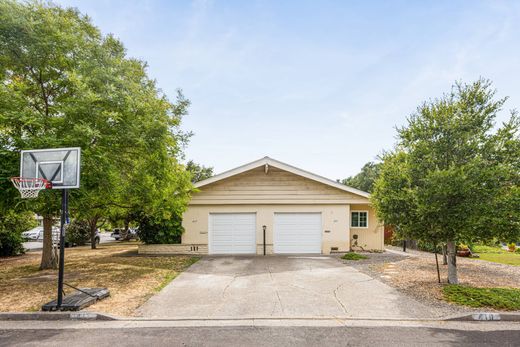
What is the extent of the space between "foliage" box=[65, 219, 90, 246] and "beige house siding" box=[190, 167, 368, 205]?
39.9 feet

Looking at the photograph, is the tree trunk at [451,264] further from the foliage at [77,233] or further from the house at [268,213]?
the foliage at [77,233]

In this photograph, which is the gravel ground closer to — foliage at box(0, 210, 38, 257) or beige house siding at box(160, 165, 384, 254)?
beige house siding at box(160, 165, 384, 254)

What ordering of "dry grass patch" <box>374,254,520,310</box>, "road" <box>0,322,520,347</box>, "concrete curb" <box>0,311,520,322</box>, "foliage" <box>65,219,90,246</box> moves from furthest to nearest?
1. "foliage" <box>65,219,90,246</box>
2. "dry grass patch" <box>374,254,520,310</box>
3. "concrete curb" <box>0,311,520,322</box>
4. "road" <box>0,322,520,347</box>

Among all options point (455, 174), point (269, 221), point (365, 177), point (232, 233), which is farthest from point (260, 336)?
point (365, 177)

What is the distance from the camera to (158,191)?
37.2 feet

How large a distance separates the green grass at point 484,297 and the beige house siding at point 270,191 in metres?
7.90

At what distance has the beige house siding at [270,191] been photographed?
15.1 metres

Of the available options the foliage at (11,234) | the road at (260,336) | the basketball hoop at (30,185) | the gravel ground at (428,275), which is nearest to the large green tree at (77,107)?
the basketball hoop at (30,185)

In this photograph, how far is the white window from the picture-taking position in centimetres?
1623

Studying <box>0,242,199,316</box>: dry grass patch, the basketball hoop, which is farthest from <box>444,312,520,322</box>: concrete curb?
the basketball hoop

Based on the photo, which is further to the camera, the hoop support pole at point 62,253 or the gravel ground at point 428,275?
the gravel ground at point 428,275

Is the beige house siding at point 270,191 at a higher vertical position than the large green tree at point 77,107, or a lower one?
lower

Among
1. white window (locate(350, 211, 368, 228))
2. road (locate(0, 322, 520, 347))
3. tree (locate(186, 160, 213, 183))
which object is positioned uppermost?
tree (locate(186, 160, 213, 183))

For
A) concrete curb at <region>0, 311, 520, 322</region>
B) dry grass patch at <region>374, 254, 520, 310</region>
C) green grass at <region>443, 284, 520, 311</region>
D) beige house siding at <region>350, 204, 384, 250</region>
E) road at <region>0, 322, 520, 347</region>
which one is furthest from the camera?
beige house siding at <region>350, 204, 384, 250</region>
